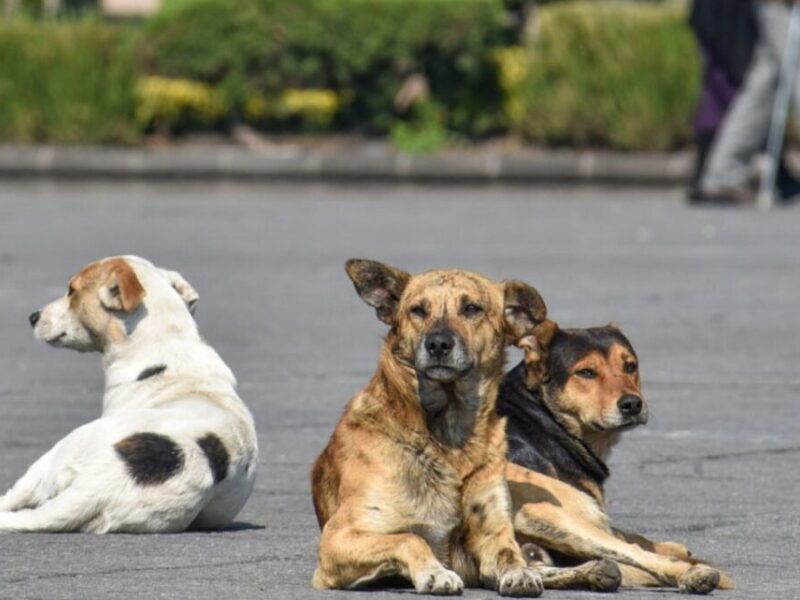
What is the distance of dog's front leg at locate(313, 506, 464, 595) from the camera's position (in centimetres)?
598

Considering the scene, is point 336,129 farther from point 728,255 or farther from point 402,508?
point 402,508

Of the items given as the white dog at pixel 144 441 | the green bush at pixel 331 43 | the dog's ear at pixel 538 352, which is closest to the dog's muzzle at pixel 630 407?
the dog's ear at pixel 538 352

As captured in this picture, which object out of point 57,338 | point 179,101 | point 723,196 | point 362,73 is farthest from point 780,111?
point 57,338

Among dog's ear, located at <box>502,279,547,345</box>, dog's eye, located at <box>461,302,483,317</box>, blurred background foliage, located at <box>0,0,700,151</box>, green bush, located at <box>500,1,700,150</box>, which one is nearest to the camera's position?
dog's eye, located at <box>461,302,483,317</box>

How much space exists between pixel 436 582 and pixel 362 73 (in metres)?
17.4

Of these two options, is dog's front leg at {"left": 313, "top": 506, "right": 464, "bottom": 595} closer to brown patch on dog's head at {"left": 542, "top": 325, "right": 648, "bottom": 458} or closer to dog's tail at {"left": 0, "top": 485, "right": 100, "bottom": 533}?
brown patch on dog's head at {"left": 542, "top": 325, "right": 648, "bottom": 458}

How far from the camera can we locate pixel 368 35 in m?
22.8

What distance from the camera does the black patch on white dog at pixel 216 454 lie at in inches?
278

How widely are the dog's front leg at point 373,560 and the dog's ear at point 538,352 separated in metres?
0.94

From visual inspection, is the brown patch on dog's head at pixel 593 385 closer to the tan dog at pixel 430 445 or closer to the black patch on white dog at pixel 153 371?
the tan dog at pixel 430 445

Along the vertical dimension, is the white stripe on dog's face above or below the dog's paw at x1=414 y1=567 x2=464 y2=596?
below

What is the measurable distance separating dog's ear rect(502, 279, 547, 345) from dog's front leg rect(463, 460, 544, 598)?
1.40ft

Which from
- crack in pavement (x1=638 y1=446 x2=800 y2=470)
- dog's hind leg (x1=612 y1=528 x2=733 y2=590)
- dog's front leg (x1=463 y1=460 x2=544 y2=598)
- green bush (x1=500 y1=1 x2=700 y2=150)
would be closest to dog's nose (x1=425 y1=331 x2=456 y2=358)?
dog's front leg (x1=463 y1=460 x2=544 y2=598)

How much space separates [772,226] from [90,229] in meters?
5.81
